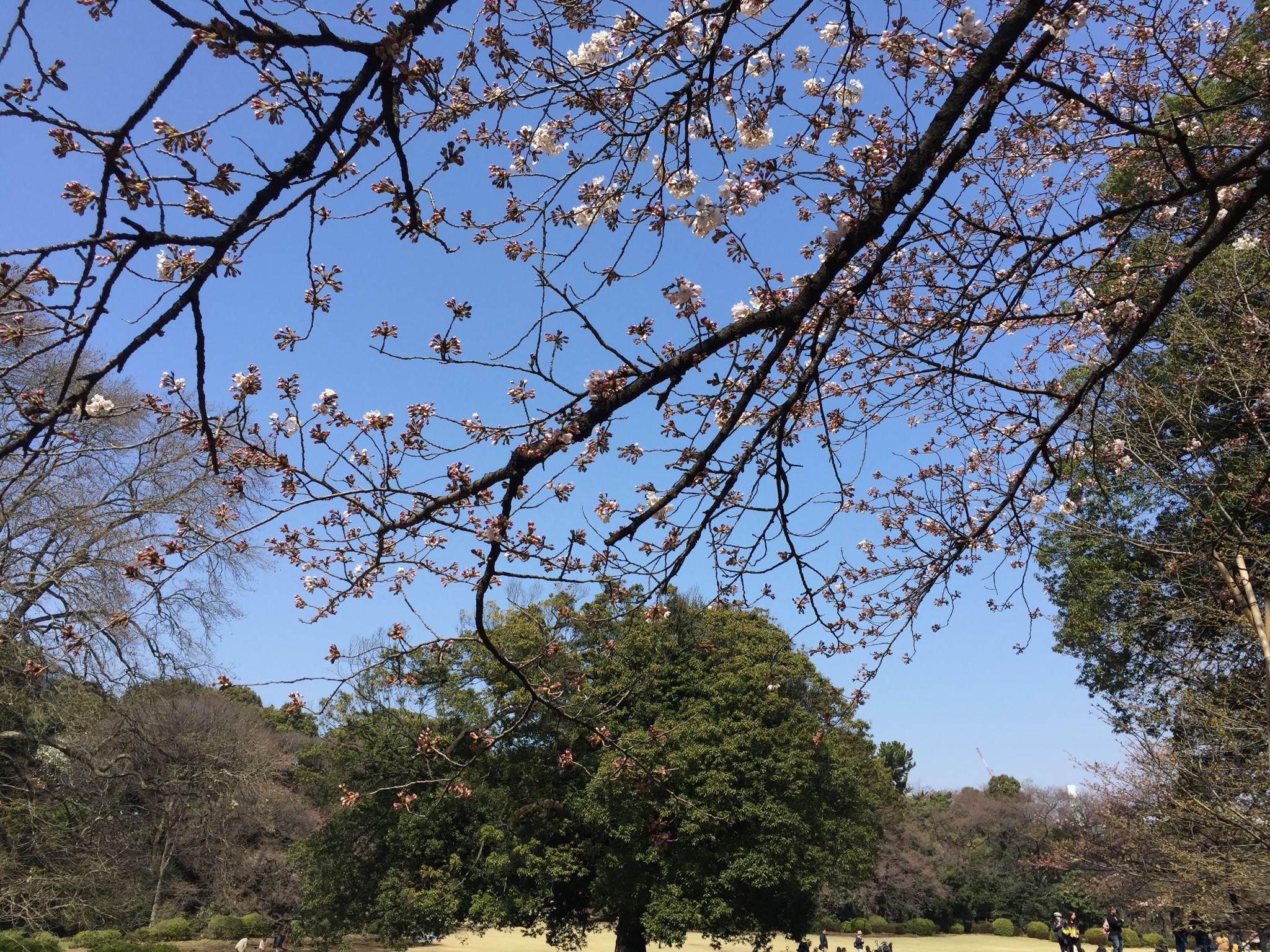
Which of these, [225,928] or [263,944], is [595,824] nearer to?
[263,944]

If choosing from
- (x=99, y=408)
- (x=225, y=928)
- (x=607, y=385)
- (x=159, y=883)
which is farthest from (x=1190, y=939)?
(x=99, y=408)

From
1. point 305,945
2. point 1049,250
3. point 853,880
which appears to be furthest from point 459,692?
point 1049,250

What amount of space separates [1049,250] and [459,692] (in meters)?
16.5

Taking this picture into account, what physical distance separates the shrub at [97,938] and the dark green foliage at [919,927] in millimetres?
30456

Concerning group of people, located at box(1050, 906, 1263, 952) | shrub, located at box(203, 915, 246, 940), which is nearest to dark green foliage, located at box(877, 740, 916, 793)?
group of people, located at box(1050, 906, 1263, 952)

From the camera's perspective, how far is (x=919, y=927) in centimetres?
3509

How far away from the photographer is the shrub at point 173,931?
2019 cm

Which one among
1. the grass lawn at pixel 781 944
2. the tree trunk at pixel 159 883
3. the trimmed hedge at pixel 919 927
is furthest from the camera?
the trimmed hedge at pixel 919 927

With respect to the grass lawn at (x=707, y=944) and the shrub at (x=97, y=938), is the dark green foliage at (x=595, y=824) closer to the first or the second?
the shrub at (x=97, y=938)

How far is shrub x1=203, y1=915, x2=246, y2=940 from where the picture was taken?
70.1ft

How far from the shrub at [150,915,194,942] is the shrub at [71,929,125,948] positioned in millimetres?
3535

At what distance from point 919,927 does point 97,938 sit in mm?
31334

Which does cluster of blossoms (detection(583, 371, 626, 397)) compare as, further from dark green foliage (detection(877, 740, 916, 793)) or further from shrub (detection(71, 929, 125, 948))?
dark green foliage (detection(877, 740, 916, 793))

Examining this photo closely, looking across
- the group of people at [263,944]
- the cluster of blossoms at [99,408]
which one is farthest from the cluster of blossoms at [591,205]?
the group of people at [263,944]
